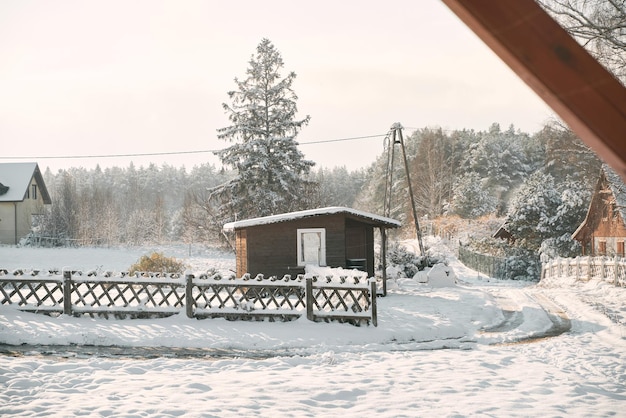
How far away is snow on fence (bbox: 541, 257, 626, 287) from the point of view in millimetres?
22266

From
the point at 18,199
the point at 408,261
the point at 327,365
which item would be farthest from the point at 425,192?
the point at 327,365

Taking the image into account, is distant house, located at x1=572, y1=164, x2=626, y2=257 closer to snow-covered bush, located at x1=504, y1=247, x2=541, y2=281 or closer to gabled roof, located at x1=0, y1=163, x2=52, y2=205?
snow-covered bush, located at x1=504, y1=247, x2=541, y2=281

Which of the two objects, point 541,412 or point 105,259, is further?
point 105,259

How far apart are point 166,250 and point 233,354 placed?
38.2 m

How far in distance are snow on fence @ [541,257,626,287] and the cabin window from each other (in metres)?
13.2

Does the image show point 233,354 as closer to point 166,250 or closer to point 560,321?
point 560,321

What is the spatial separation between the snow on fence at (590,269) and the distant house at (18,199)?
43.6 meters

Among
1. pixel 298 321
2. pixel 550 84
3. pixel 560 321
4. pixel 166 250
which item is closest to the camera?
pixel 550 84

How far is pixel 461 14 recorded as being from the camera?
1497 millimetres

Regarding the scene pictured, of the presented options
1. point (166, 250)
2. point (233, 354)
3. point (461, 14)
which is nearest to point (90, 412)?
point (233, 354)

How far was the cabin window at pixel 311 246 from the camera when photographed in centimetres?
2244

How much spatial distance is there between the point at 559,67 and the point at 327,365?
28.5ft

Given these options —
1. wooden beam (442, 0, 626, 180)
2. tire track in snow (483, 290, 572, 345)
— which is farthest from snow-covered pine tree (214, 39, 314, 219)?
wooden beam (442, 0, 626, 180)

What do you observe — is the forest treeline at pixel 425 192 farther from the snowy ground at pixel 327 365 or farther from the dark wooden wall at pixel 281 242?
the snowy ground at pixel 327 365
